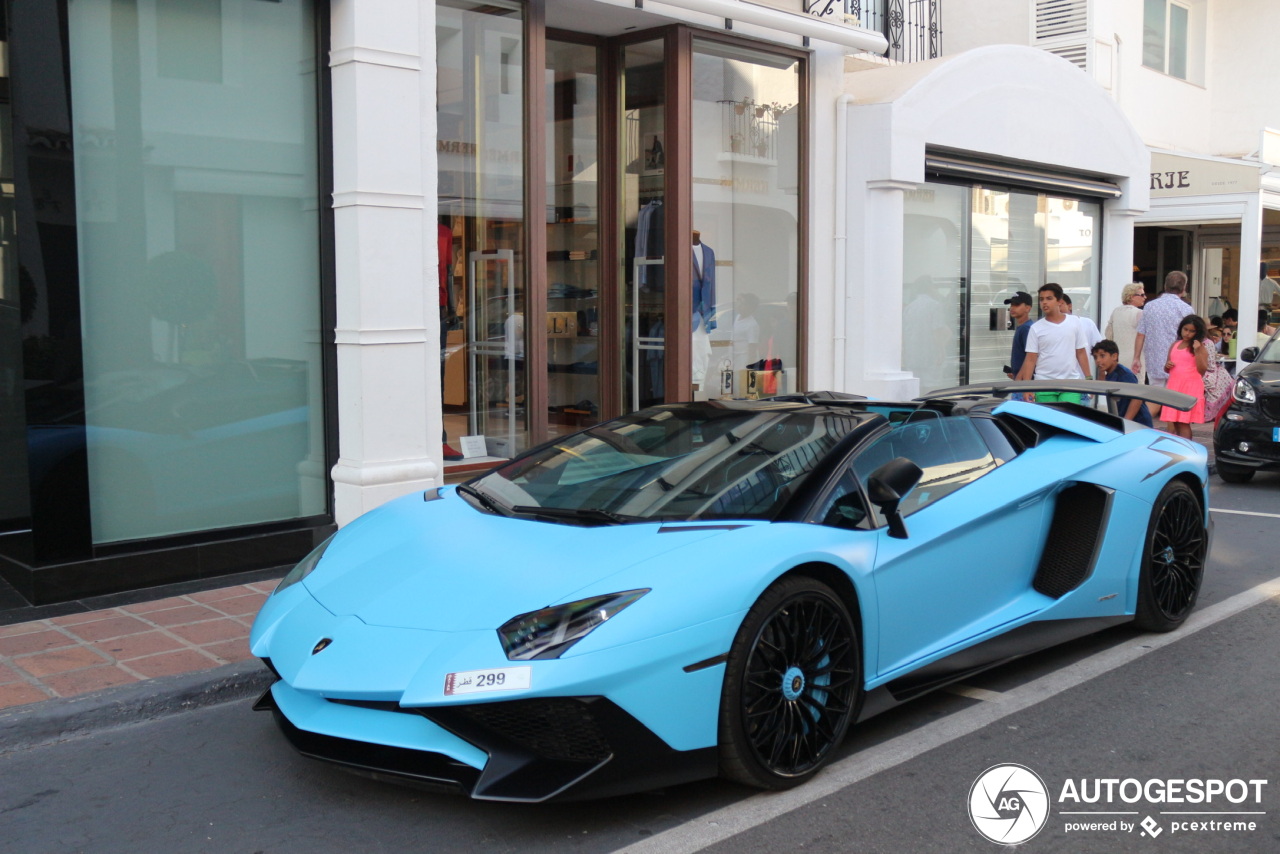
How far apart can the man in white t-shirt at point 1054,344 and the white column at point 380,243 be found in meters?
6.06

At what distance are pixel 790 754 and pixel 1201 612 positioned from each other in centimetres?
339

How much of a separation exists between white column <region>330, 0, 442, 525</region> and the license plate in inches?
164

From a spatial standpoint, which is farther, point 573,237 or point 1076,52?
point 1076,52

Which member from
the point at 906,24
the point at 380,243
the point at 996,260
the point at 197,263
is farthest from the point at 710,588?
the point at 906,24

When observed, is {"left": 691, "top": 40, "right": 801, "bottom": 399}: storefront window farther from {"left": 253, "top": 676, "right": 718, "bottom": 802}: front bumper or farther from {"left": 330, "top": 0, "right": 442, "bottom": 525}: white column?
Answer: {"left": 253, "top": 676, "right": 718, "bottom": 802}: front bumper

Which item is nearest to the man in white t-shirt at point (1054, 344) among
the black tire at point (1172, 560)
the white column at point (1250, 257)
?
the black tire at point (1172, 560)

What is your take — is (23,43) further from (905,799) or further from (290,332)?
(905,799)

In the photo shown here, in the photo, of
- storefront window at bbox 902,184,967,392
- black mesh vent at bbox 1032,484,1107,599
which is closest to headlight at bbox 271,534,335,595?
black mesh vent at bbox 1032,484,1107,599

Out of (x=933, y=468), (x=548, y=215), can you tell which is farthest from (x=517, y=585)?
(x=548, y=215)

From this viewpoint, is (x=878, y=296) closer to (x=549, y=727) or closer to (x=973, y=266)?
(x=973, y=266)

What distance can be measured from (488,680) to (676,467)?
142 centimetres

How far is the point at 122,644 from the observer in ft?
18.3

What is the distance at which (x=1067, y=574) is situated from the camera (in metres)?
5.07

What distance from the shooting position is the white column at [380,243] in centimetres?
739
